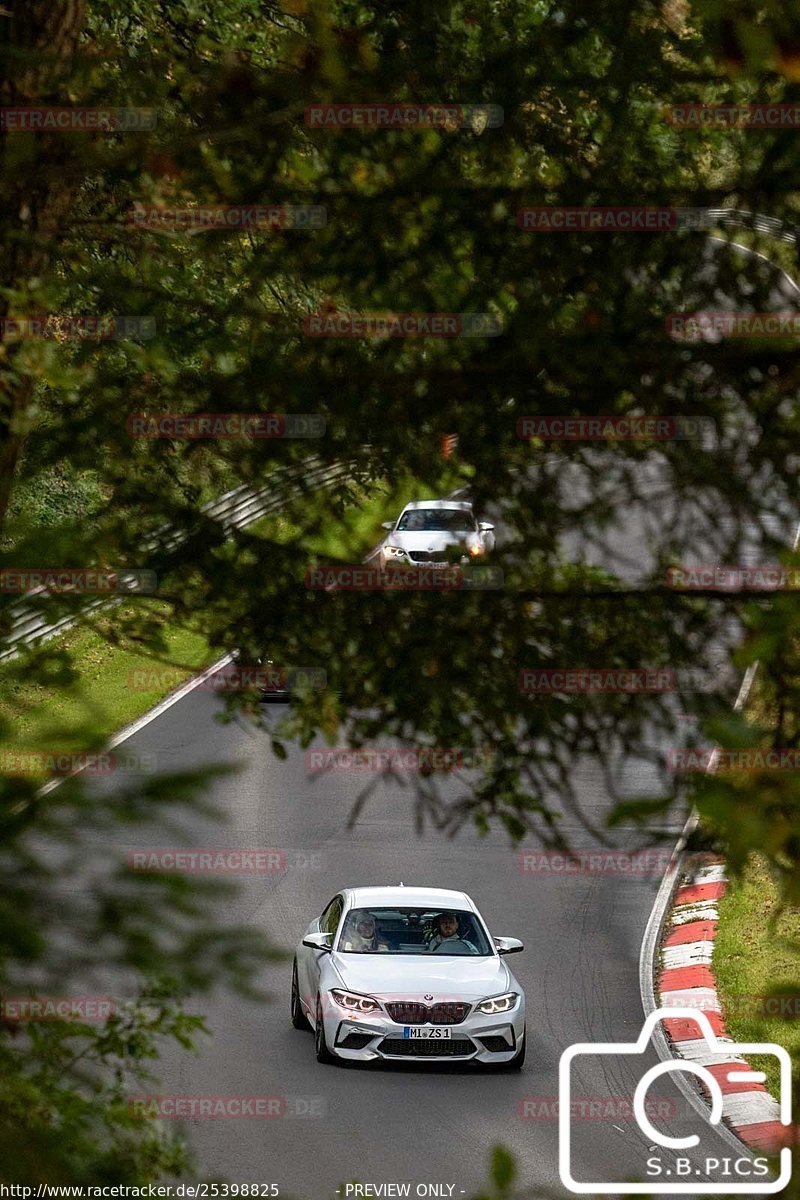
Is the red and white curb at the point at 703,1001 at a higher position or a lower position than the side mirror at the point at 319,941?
lower

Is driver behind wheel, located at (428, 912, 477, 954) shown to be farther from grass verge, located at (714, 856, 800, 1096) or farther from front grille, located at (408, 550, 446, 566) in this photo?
front grille, located at (408, 550, 446, 566)

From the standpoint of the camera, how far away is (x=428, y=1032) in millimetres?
13062

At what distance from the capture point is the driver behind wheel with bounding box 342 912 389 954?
44.4ft

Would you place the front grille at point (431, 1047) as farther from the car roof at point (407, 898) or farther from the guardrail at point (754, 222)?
the guardrail at point (754, 222)

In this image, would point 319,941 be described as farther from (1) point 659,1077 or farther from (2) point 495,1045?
(1) point 659,1077

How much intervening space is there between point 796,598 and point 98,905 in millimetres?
1601

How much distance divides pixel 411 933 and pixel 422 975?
0.79 m

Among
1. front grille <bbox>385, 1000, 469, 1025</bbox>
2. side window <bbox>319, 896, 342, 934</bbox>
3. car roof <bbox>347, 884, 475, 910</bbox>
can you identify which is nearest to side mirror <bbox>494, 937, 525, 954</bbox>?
car roof <bbox>347, 884, 475, 910</bbox>

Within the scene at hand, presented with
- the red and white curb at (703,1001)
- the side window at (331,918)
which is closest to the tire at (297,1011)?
the side window at (331,918)

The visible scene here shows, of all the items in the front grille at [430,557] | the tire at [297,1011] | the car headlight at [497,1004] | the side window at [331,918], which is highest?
the front grille at [430,557]

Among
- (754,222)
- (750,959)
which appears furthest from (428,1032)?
(754,222)

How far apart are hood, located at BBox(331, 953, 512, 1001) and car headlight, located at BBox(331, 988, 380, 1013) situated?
6 cm

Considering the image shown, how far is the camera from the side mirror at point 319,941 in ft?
43.6

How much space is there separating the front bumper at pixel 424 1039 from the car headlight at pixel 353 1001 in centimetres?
6
